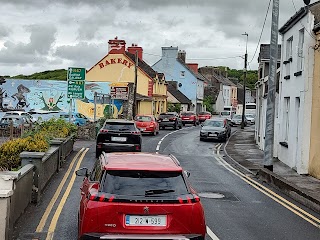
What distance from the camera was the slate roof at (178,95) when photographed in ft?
267

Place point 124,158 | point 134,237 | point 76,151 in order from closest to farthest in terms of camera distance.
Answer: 1. point 134,237
2. point 124,158
3. point 76,151

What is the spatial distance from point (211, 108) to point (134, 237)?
302 feet

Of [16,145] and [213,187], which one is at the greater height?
[16,145]

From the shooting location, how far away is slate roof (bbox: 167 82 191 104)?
81438 millimetres

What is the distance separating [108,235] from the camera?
6.59 m

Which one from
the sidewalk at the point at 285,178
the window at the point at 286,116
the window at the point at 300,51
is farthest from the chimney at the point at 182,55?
the window at the point at 300,51

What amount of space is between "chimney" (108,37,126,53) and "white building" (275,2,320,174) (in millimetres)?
38350

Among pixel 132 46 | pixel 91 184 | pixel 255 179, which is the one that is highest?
pixel 132 46

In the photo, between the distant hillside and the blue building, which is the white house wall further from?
the distant hillside

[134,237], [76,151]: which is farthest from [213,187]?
[76,151]

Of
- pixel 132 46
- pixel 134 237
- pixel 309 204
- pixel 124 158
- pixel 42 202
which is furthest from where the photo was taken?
pixel 132 46

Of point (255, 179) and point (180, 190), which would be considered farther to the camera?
point (255, 179)

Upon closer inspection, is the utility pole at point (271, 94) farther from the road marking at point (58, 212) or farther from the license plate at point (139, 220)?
the license plate at point (139, 220)

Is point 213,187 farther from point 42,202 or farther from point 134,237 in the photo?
point 134,237
